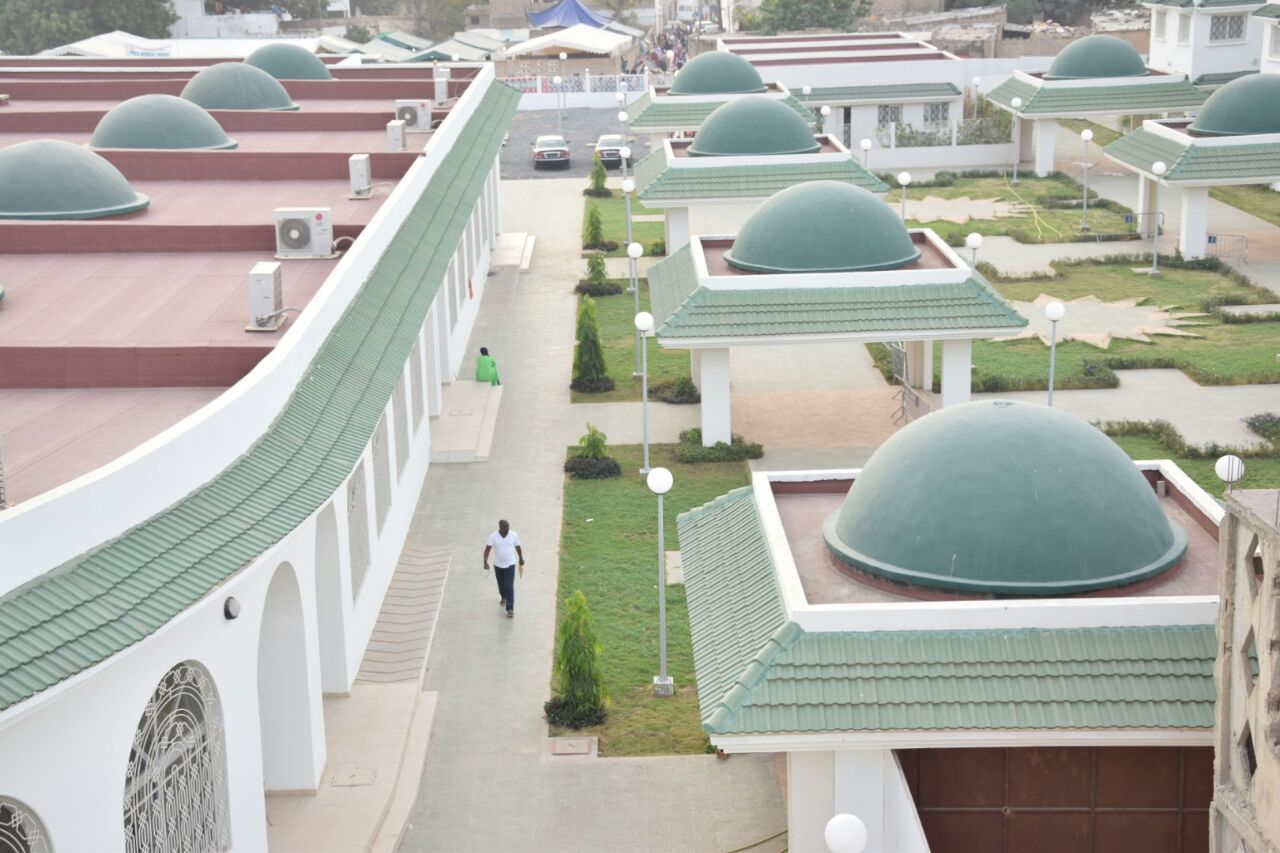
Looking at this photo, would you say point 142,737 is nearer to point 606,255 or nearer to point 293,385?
point 293,385

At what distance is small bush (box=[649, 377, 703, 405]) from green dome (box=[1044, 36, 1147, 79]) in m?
26.8

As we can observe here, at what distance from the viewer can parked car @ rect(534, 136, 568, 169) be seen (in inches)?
2414

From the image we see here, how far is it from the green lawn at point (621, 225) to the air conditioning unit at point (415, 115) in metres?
9.41

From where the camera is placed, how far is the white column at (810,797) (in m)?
14.4

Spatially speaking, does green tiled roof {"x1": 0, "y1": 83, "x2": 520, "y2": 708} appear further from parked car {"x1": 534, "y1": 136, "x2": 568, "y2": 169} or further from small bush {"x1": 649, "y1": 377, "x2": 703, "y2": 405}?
parked car {"x1": 534, "y1": 136, "x2": 568, "y2": 169}

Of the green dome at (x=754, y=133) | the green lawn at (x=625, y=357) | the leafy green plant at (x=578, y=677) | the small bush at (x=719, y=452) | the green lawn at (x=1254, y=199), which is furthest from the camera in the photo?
the green lawn at (x=1254, y=199)

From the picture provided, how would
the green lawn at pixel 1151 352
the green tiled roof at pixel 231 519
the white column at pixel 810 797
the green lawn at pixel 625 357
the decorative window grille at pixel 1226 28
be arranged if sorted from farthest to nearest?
the decorative window grille at pixel 1226 28 → the green lawn at pixel 625 357 → the green lawn at pixel 1151 352 → the white column at pixel 810 797 → the green tiled roof at pixel 231 519

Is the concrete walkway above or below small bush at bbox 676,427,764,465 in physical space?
below

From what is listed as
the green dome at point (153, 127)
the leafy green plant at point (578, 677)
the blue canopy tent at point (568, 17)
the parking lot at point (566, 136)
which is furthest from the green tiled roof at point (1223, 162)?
→ the blue canopy tent at point (568, 17)

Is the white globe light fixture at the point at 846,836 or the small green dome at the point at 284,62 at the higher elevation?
the small green dome at the point at 284,62

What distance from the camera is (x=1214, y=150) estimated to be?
4088 centimetres

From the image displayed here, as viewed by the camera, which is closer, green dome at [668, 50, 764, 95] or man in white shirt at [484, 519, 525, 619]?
man in white shirt at [484, 519, 525, 619]

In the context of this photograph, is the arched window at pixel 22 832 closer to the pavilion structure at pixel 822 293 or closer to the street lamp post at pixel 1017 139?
the pavilion structure at pixel 822 293

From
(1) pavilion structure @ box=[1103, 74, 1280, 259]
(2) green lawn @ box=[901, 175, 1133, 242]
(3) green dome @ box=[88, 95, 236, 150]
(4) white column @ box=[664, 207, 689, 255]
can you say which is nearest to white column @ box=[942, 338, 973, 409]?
(4) white column @ box=[664, 207, 689, 255]
